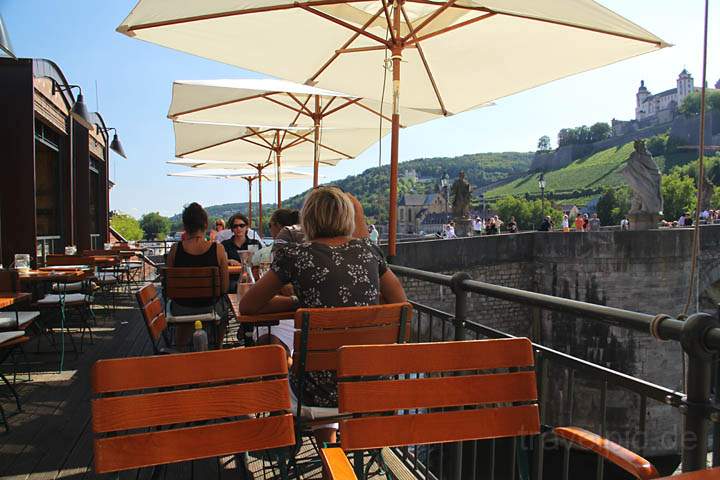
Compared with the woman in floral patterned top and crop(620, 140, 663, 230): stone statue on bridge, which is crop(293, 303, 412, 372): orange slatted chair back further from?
crop(620, 140, 663, 230): stone statue on bridge

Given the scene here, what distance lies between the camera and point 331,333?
7.45 feet

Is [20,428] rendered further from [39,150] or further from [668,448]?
[668,448]

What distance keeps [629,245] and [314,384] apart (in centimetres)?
1987

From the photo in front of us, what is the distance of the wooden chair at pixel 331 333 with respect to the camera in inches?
87.5

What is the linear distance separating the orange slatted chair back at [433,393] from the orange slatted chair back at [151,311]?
57.3 inches

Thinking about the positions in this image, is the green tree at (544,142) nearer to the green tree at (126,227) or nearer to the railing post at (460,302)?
the green tree at (126,227)

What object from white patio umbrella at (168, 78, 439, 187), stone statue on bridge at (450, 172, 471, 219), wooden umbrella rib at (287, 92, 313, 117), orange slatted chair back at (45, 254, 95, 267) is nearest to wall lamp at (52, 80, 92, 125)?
white patio umbrella at (168, 78, 439, 187)

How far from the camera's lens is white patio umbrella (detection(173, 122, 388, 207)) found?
9.12 meters

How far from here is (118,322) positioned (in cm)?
784

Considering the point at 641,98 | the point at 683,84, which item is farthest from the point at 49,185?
the point at 641,98

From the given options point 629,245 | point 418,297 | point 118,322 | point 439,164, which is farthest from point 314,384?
point 439,164

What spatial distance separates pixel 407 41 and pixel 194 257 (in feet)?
7.67

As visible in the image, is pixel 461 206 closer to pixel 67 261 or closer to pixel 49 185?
pixel 49 185

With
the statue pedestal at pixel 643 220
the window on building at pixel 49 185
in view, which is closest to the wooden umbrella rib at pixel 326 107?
the window on building at pixel 49 185
